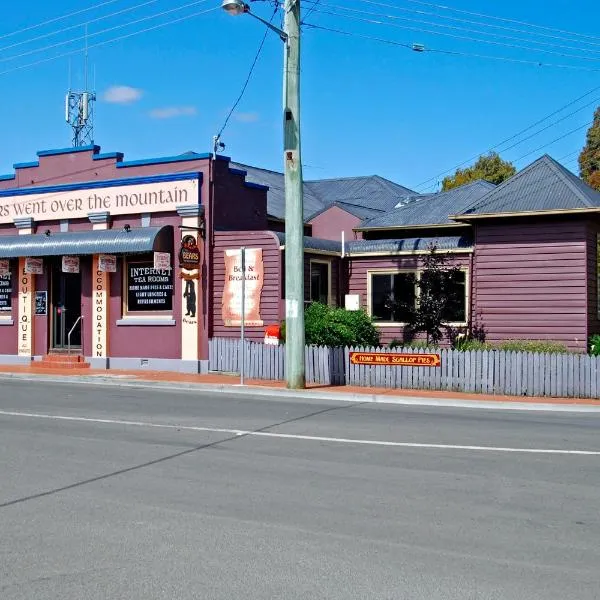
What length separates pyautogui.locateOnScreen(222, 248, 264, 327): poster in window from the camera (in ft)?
70.8

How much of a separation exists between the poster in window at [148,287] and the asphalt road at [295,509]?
9447 mm

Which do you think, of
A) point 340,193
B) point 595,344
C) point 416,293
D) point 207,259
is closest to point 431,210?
point 416,293

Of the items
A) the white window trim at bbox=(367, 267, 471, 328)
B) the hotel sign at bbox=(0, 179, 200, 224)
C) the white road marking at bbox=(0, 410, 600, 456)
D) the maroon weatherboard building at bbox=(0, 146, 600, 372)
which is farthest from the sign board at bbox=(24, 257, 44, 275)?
the white road marking at bbox=(0, 410, 600, 456)

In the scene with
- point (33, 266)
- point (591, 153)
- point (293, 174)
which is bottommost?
point (33, 266)

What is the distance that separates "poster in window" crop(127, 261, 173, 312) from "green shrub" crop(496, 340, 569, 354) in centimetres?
882

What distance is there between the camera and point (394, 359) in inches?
722

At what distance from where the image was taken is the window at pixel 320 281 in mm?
22938

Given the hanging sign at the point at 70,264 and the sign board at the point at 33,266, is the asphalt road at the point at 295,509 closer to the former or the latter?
the hanging sign at the point at 70,264

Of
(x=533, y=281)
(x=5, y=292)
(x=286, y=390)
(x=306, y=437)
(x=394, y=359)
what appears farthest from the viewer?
(x=5, y=292)

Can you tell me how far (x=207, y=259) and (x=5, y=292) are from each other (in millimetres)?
7247

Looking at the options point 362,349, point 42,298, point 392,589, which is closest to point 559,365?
point 362,349

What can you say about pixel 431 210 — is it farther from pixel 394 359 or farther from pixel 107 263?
pixel 107 263

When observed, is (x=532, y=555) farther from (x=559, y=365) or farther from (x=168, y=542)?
(x=559, y=365)

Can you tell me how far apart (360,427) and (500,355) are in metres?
6.04
